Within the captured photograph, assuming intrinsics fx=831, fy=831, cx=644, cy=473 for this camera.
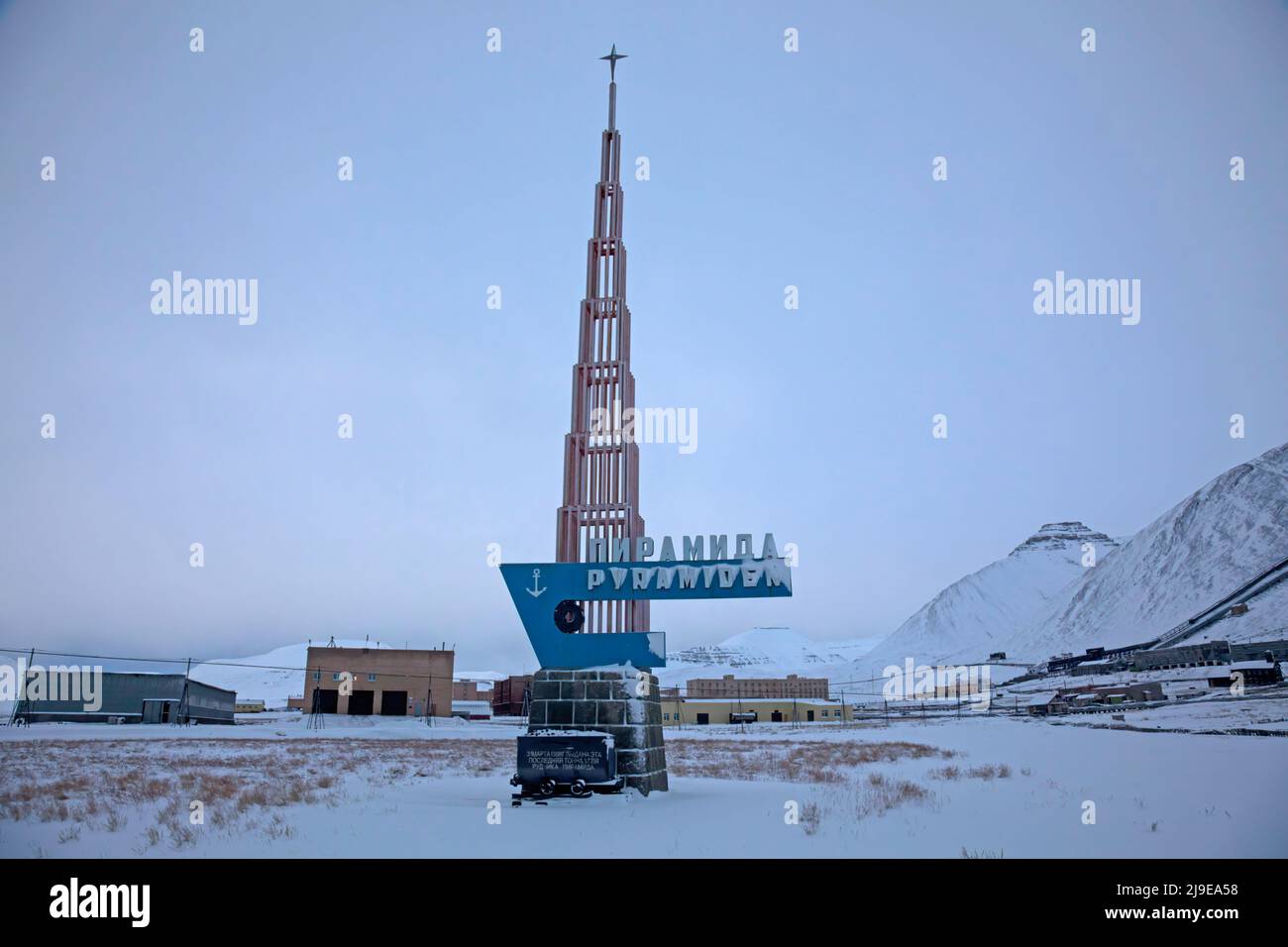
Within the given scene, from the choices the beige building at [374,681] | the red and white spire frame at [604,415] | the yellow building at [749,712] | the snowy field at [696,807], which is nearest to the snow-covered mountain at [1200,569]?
the yellow building at [749,712]

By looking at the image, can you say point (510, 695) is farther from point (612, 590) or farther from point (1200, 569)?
point (1200, 569)

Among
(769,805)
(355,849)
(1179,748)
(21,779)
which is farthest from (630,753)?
(1179,748)

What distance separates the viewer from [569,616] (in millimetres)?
22812

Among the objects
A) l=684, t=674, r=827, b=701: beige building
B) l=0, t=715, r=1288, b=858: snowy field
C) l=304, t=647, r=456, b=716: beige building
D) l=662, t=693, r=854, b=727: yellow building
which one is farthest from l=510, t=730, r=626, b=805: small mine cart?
l=684, t=674, r=827, b=701: beige building

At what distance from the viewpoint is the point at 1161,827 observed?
15258 millimetres

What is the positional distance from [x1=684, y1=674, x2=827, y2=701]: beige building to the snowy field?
10875 cm

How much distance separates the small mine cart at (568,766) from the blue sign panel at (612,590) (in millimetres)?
2512

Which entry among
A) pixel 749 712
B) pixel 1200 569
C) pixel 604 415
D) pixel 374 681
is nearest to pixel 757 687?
pixel 749 712

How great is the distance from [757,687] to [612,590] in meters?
128

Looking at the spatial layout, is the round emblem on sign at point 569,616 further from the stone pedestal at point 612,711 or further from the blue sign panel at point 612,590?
the stone pedestal at point 612,711

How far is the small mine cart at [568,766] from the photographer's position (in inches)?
773

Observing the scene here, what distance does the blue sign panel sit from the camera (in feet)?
70.9
